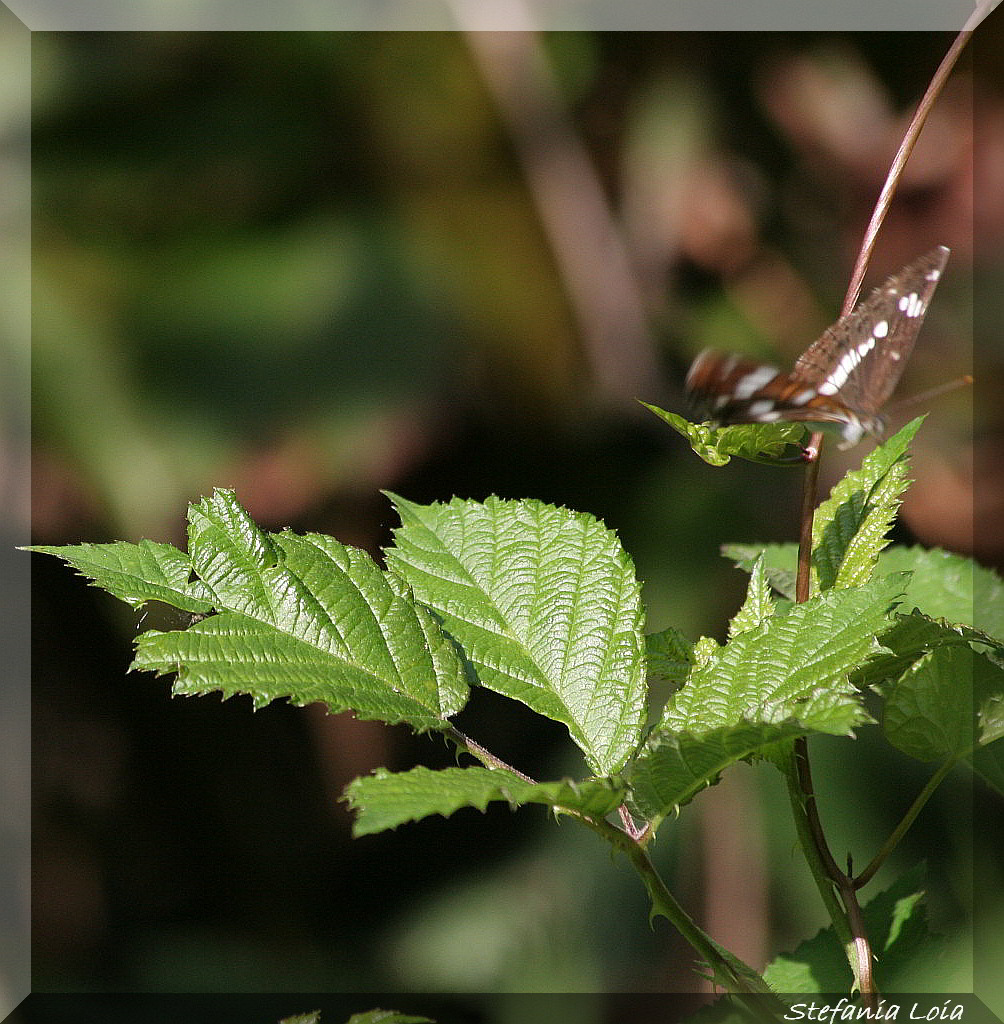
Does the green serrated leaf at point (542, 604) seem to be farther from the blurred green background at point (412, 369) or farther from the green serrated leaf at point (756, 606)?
the blurred green background at point (412, 369)

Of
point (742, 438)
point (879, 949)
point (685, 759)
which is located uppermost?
point (742, 438)

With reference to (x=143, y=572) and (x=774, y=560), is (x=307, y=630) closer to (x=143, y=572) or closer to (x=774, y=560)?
(x=143, y=572)

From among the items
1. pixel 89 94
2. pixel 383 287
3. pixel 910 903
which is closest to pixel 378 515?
pixel 383 287

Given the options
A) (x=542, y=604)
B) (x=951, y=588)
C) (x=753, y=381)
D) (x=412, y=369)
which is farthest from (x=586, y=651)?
(x=412, y=369)

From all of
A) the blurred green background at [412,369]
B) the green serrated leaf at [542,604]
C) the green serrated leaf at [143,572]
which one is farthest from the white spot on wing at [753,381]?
the blurred green background at [412,369]

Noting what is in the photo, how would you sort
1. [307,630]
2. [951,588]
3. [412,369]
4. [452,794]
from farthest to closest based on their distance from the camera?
[412,369]
[951,588]
[307,630]
[452,794]
